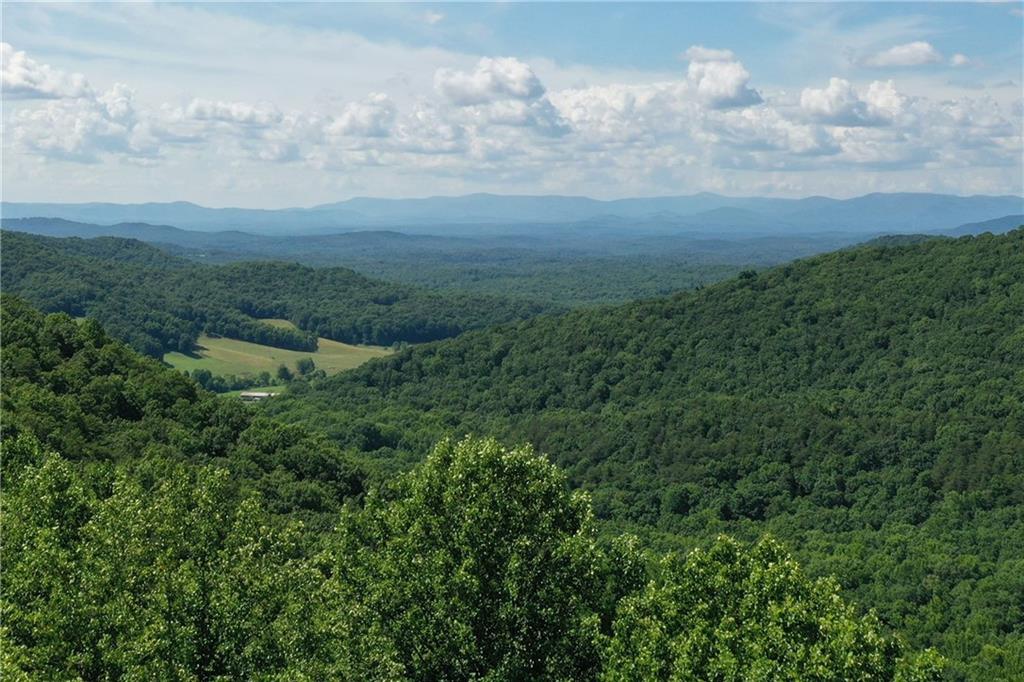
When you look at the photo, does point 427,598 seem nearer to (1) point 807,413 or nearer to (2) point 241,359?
(1) point 807,413

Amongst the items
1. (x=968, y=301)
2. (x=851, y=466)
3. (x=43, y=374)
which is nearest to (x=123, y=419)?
(x=43, y=374)

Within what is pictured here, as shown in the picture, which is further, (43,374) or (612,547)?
(43,374)

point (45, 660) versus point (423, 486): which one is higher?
point (423, 486)

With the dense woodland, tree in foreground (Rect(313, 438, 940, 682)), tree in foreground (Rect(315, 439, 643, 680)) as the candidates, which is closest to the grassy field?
the dense woodland

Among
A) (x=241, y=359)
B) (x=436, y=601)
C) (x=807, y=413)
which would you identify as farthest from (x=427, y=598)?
(x=241, y=359)

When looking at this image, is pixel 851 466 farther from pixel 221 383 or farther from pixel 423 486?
pixel 221 383

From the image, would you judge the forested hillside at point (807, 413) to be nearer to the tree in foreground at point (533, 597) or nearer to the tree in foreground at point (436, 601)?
the tree in foreground at point (533, 597)

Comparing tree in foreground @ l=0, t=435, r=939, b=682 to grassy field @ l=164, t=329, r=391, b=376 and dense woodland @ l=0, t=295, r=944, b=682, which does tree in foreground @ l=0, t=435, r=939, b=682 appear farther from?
grassy field @ l=164, t=329, r=391, b=376

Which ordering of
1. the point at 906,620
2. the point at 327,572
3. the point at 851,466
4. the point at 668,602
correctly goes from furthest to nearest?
the point at 851,466, the point at 906,620, the point at 327,572, the point at 668,602
